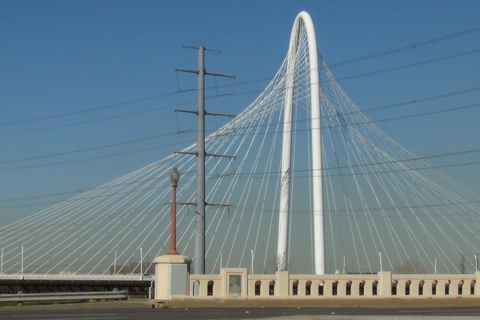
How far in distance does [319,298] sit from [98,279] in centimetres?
3027

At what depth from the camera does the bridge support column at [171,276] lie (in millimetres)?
27922

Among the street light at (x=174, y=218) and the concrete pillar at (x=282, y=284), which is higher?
the street light at (x=174, y=218)

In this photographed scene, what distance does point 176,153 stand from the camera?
39.4 meters

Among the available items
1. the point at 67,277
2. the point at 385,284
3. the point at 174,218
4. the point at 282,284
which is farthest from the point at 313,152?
the point at 67,277

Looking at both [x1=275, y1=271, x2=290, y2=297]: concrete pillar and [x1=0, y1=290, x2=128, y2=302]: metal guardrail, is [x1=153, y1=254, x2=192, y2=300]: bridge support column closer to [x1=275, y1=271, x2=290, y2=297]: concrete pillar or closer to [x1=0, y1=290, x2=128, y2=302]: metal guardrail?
[x1=275, y1=271, x2=290, y2=297]: concrete pillar

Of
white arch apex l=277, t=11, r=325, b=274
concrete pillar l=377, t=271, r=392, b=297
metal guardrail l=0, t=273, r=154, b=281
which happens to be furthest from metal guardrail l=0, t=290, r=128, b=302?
metal guardrail l=0, t=273, r=154, b=281

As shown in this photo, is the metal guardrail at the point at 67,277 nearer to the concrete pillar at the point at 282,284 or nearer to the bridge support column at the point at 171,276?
the concrete pillar at the point at 282,284

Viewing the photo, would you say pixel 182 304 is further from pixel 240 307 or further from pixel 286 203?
pixel 286 203

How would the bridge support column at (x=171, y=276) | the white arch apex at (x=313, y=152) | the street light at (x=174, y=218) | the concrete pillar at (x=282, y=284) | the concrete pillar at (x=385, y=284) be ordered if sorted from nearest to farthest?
the bridge support column at (x=171, y=276) → the street light at (x=174, y=218) → the concrete pillar at (x=282, y=284) → the concrete pillar at (x=385, y=284) → the white arch apex at (x=313, y=152)

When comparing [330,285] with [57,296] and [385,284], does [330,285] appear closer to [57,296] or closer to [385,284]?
[385,284]

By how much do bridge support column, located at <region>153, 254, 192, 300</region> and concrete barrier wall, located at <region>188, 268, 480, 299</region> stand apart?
1.32 feet

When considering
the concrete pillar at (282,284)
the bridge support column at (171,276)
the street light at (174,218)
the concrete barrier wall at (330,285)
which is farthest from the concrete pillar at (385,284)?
the street light at (174,218)

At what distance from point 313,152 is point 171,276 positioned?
15.8 m

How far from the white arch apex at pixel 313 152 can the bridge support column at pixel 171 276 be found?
12489 mm
